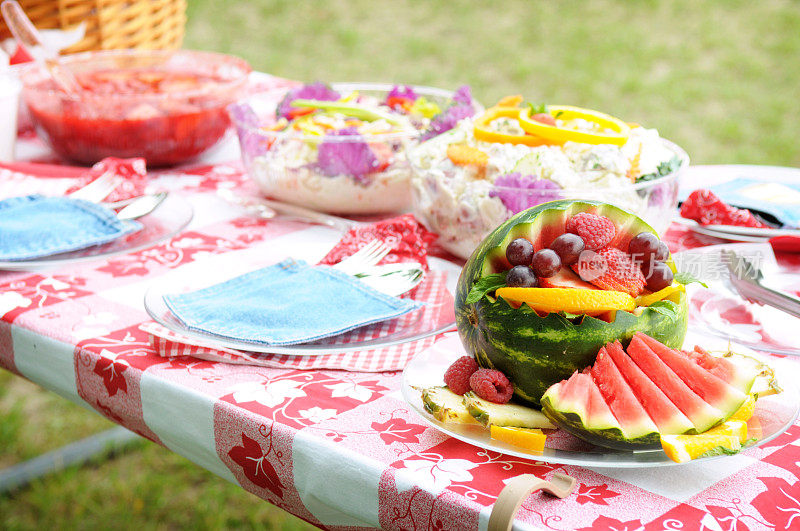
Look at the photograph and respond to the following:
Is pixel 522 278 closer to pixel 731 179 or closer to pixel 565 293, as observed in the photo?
pixel 565 293

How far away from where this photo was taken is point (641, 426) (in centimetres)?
77

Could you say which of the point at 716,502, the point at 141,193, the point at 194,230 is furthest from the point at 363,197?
the point at 716,502

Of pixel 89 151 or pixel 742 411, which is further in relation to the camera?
pixel 89 151

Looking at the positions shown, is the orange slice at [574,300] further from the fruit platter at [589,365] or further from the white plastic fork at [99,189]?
the white plastic fork at [99,189]

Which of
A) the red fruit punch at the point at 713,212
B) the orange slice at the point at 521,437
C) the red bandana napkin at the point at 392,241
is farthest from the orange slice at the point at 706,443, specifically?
the red fruit punch at the point at 713,212

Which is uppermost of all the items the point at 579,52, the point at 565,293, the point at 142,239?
the point at 565,293

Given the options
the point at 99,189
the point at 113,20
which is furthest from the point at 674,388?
the point at 113,20

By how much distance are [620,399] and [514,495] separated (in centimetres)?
14

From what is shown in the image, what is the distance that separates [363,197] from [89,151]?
681 mm

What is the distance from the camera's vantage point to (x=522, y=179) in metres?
1.25

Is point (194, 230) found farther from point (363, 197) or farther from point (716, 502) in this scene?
point (716, 502)

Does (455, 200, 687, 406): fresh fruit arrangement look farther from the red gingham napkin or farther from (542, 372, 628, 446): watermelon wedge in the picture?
the red gingham napkin

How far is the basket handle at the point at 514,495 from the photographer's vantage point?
2.37ft

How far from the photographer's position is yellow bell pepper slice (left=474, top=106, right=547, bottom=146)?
1.34 meters
